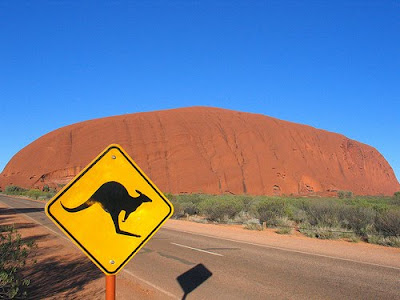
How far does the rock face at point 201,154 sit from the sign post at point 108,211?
53.8m

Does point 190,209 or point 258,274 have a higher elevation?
point 258,274

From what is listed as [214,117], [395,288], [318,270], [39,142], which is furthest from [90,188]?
[39,142]

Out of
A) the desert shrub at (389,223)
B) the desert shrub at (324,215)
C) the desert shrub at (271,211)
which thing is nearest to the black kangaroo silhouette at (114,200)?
the desert shrub at (389,223)

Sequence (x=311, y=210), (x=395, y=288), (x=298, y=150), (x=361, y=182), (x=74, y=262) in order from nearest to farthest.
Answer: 1. (x=395, y=288)
2. (x=74, y=262)
3. (x=311, y=210)
4. (x=298, y=150)
5. (x=361, y=182)

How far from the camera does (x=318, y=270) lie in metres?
8.09

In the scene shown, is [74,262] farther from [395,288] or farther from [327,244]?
[327,244]

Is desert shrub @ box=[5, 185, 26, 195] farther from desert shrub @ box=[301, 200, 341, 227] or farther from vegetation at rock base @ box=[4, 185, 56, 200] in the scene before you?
desert shrub @ box=[301, 200, 341, 227]

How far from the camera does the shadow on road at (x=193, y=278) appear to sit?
6.62 meters

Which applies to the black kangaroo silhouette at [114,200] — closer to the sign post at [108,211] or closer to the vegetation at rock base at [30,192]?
the sign post at [108,211]

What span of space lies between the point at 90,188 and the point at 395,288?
637cm

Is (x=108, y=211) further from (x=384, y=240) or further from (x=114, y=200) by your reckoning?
(x=384, y=240)

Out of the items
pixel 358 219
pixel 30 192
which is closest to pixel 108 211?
pixel 358 219

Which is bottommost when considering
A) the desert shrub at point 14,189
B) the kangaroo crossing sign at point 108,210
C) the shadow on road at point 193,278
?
the desert shrub at point 14,189

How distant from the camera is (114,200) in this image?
260 centimetres
